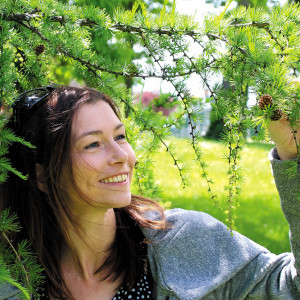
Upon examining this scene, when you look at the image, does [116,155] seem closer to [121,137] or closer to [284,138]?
[121,137]

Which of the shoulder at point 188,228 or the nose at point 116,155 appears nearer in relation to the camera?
the nose at point 116,155

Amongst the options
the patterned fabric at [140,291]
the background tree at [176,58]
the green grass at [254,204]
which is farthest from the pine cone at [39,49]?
the green grass at [254,204]

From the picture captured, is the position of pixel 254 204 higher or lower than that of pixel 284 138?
lower

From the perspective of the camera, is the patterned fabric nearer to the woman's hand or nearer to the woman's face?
the woman's face

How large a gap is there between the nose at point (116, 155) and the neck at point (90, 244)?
26 cm

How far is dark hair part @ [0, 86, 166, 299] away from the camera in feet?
5.20

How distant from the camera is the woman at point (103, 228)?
1516 mm

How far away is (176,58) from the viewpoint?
4.37 ft

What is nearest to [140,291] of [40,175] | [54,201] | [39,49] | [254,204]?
[54,201]

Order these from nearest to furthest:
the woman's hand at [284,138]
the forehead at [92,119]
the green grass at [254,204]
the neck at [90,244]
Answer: the woman's hand at [284,138] < the forehead at [92,119] < the neck at [90,244] < the green grass at [254,204]

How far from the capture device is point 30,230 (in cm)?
174

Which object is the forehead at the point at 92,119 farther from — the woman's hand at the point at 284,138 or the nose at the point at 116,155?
the woman's hand at the point at 284,138

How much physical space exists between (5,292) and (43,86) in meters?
0.81

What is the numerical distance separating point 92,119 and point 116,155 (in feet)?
0.58
